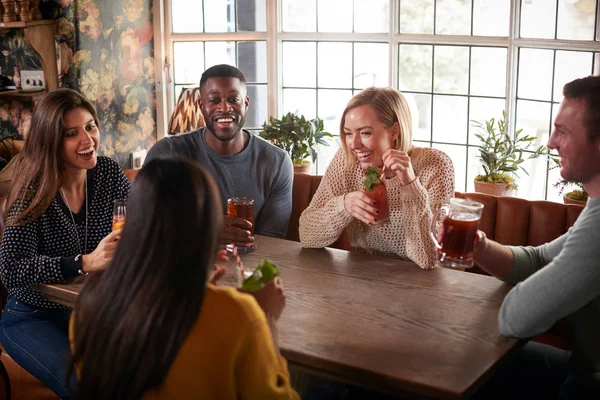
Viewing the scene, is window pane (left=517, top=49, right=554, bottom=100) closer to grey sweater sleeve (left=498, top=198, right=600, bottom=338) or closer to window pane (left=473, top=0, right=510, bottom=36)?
window pane (left=473, top=0, right=510, bottom=36)

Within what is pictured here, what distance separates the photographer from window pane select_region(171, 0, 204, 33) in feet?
15.6

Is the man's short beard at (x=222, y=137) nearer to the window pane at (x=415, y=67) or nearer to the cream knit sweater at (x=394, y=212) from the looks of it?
the cream knit sweater at (x=394, y=212)

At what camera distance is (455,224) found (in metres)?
2.03

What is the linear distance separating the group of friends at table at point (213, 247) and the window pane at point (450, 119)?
159 cm

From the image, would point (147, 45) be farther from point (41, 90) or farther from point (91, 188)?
point (91, 188)

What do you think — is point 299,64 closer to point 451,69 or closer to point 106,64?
point 451,69

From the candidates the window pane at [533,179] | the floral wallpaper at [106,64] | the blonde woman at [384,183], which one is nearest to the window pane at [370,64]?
the window pane at [533,179]

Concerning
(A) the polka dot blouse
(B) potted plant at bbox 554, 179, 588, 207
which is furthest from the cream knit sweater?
(B) potted plant at bbox 554, 179, 588, 207

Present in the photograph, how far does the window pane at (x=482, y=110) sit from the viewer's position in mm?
4301

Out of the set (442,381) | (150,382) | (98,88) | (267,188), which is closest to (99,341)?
(150,382)

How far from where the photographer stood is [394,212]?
2.62 metres

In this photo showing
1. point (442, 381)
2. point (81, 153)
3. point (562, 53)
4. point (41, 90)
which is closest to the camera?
point (442, 381)

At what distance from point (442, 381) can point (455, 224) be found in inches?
20.7

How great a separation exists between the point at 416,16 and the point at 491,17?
0.45 m
